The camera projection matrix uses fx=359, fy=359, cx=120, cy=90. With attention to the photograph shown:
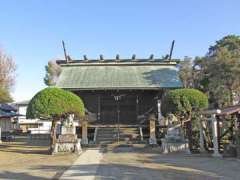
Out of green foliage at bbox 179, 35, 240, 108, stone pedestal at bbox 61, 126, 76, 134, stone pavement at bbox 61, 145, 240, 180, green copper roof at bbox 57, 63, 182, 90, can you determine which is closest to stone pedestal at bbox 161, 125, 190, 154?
stone pavement at bbox 61, 145, 240, 180

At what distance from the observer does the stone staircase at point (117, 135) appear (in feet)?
81.4

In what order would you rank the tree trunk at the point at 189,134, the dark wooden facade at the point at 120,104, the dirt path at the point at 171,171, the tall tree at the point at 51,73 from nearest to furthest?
1. the dirt path at the point at 171,171
2. the tree trunk at the point at 189,134
3. the dark wooden facade at the point at 120,104
4. the tall tree at the point at 51,73

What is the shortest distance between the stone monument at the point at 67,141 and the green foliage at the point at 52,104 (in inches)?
43.1

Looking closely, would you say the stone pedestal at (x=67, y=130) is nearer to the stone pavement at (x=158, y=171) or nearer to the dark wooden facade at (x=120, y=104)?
the stone pavement at (x=158, y=171)

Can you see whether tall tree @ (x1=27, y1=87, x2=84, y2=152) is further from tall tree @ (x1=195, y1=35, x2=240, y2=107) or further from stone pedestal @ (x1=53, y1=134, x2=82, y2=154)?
tall tree @ (x1=195, y1=35, x2=240, y2=107)

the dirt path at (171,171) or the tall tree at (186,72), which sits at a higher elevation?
the tall tree at (186,72)

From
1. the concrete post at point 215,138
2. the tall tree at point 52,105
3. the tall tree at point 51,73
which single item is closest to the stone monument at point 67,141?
the tall tree at point 52,105

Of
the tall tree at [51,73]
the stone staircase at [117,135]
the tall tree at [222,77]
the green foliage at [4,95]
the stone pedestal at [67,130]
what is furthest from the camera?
the tall tree at [51,73]

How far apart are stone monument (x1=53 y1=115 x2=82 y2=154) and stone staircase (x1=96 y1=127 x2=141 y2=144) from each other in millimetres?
4467

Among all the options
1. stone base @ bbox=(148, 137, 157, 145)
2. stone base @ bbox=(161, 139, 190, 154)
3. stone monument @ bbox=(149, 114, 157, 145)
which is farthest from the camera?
stone monument @ bbox=(149, 114, 157, 145)

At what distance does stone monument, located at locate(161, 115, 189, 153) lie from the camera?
19.0 metres

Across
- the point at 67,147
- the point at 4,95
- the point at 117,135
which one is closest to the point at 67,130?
the point at 67,147

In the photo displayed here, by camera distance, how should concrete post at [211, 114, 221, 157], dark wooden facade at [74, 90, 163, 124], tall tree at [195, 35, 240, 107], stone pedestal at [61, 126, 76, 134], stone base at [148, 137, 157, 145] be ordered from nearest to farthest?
1. concrete post at [211, 114, 221, 157]
2. stone pedestal at [61, 126, 76, 134]
3. stone base at [148, 137, 157, 145]
4. dark wooden facade at [74, 90, 163, 124]
5. tall tree at [195, 35, 240, 107]

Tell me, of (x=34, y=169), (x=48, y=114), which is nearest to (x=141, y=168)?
(x=34, y=169)
